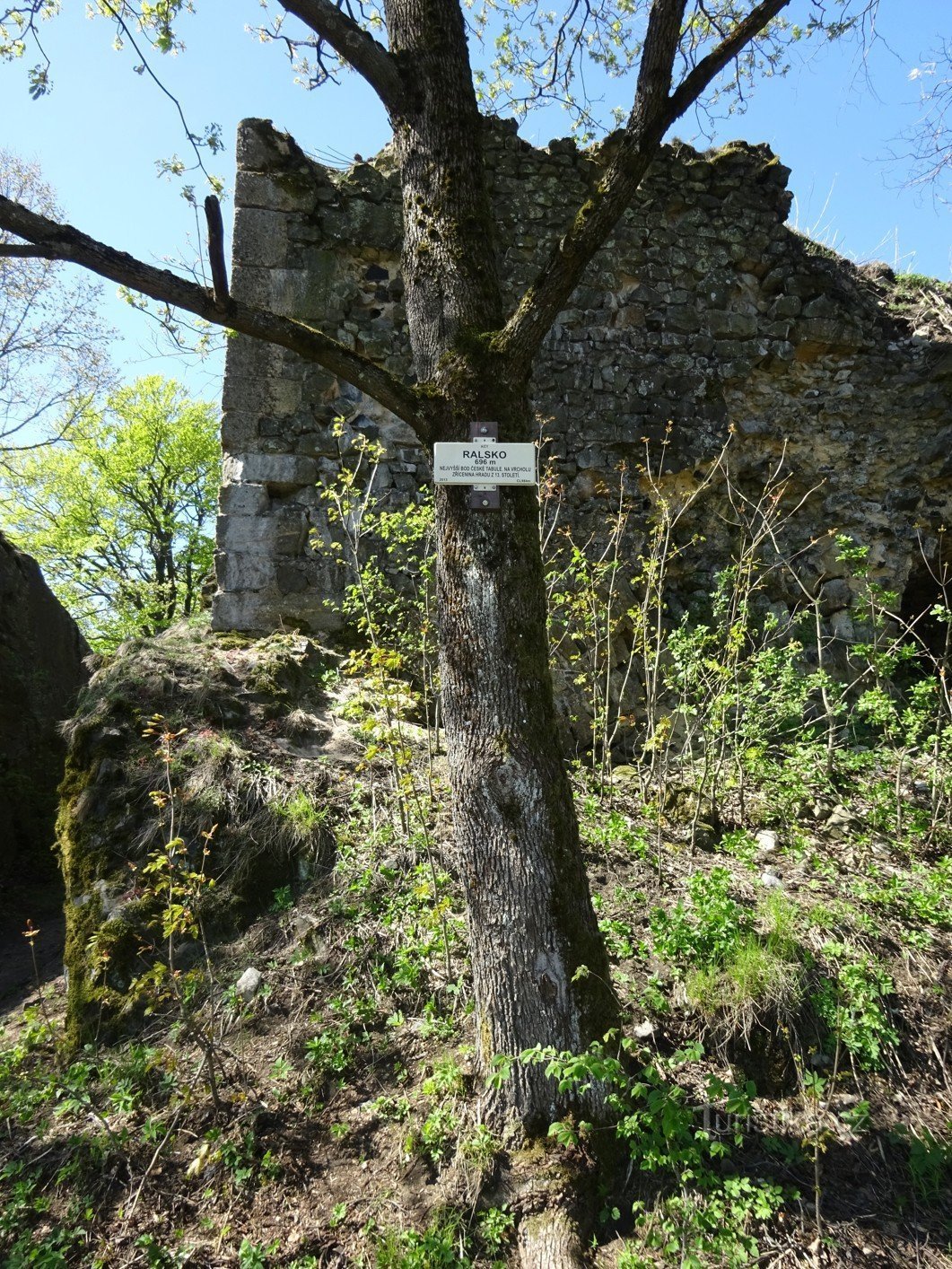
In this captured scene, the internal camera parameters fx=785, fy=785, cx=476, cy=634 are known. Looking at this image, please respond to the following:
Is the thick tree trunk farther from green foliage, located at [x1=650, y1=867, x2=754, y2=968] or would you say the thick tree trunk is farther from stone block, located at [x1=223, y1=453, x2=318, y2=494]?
stone block, located at [x1=223, y1=453, x2=318, y2=494]

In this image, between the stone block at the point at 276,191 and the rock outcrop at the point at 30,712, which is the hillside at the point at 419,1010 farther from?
the stone block at the point at 276,191

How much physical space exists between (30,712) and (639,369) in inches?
204

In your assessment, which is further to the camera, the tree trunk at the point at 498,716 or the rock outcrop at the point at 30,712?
the rock outcrop at the point at 30,712

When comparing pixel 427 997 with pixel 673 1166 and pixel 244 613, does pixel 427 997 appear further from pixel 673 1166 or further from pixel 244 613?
pixel 244 613

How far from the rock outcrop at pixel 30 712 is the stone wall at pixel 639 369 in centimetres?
187

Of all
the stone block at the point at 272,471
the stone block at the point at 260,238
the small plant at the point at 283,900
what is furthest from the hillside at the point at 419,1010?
the stone block at the point at 260,238

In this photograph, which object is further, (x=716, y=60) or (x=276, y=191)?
(x=276, y=191)

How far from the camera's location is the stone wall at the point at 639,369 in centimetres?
532

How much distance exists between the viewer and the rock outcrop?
5.44m

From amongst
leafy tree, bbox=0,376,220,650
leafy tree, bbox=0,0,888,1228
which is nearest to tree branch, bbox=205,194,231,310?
leafy tree, bbox=0,0,888,1228

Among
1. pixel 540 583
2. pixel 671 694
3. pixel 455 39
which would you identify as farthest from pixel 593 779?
pixel 455 39

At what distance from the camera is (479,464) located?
245 centimetres

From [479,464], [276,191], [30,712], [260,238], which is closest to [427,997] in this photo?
[479,464]

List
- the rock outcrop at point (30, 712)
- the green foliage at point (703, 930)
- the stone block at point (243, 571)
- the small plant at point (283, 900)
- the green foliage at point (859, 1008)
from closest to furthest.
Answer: the green foliage at point (859, 1008)
the green foliage at point (703, 930)
the small plant at point (283, 900)
the stone block at point (243, 571)
the rock outcrop at point (30, 712)
